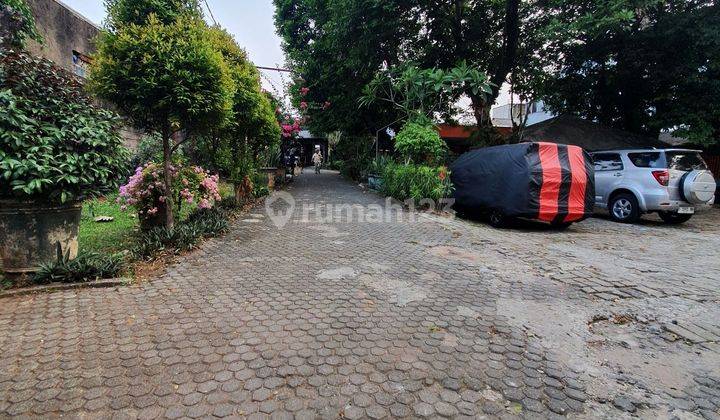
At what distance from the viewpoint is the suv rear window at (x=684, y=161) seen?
326 inches

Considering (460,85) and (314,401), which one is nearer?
(314,401)

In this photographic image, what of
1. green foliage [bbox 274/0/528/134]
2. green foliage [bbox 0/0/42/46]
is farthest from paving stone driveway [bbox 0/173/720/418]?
green foliage [bbox 274/0/528/134]

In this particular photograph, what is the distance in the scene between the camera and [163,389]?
223 cm

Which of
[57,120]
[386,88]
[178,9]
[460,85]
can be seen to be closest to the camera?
[57,120]

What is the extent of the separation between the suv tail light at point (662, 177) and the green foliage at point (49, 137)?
10718 mm

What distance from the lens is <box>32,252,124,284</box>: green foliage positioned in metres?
3.73

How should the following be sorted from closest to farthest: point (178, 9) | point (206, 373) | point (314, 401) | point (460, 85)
Result: point (314, 401) → point (206, 373) → point (178, 9) → point (460, 85)

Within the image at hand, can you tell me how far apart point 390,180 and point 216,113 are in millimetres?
7114

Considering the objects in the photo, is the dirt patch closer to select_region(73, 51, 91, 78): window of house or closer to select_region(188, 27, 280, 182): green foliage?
select_region(188, 27, 280, 182): green foliage

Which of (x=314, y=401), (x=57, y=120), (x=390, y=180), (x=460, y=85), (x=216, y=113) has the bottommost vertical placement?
(x=314, y=401)

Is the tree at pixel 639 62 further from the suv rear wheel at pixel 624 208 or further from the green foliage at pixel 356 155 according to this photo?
the green foliage at pixel 356 155

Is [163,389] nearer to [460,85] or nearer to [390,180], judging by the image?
[390,180]

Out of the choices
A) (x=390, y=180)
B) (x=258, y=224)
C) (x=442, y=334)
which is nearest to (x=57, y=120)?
(x=258, y=224)

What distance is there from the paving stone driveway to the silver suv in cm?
407
